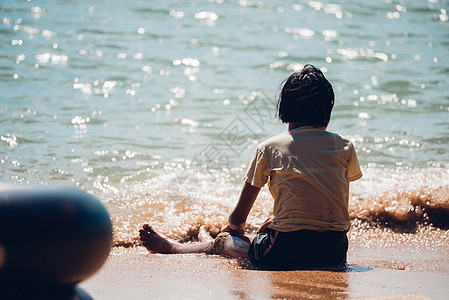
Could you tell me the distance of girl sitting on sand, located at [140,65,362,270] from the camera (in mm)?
3127

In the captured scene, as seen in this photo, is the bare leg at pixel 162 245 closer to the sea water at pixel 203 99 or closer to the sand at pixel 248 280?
the sand at pixel 248 280

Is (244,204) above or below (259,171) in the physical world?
below

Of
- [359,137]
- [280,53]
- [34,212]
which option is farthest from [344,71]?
[34,212]

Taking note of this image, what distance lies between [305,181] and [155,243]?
116cm

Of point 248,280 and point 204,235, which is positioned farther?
point 204,235

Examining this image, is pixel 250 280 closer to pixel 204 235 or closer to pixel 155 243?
pixel 155 243

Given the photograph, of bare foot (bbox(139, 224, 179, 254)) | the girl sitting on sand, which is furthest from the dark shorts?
bare foot (bbox(139, 224, 179, 254))

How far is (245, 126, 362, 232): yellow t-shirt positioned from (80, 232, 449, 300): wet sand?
0.28 meters

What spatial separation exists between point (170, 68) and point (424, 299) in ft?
24.6

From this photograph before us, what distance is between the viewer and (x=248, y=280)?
292 cm

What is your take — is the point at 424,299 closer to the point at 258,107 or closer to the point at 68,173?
the point at 68,173

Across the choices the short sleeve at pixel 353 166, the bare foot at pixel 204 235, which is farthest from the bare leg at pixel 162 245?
the short sleeve at pixel 353 166

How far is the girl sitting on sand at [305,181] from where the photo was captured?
313 centimetres

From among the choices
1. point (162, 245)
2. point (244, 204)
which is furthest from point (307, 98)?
point (162, 245)
